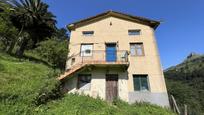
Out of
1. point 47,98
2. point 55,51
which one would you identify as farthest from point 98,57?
point 47,98

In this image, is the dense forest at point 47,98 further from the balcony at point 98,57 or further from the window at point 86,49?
the window at point 86,49

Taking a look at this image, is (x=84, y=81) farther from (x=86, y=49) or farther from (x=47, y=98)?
(x=47, y=98)

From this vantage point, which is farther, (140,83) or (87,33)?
(87,33)

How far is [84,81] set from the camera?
15.4 m

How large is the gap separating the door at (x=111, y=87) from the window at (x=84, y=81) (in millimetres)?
1812

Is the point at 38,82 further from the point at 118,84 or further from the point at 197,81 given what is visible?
the point at 197,81

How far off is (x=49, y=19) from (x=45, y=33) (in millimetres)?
2546

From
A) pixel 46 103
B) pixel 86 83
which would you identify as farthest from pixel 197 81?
pixel 46 103

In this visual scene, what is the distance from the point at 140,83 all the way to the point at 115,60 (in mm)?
3295

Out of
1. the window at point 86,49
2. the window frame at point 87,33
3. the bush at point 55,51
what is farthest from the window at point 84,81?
the window frame at point 87,33

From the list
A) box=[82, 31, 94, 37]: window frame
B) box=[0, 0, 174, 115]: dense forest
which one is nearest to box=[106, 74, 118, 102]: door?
box=[0, 0, 174, 115]: dense forest

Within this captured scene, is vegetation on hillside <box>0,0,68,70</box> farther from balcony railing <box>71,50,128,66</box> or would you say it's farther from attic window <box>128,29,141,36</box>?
attic window <box>128,29,141,36</box>

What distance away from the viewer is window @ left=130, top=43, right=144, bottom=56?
1676 centimetres

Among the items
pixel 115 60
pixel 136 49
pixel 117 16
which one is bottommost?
pixel 115 60
